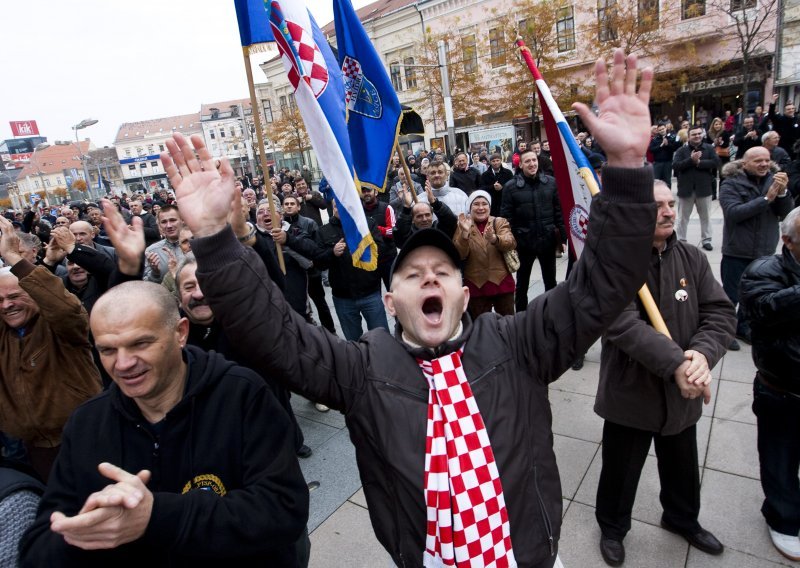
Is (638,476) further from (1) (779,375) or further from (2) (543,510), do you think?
(2) (543,510)

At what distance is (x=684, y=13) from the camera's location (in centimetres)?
2264

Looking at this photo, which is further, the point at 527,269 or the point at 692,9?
the point at 692,9

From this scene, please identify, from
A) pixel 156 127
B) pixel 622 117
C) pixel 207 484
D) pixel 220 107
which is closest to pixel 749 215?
pixel 622 117

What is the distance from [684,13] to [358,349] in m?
28.1

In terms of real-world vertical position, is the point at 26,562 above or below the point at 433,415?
below

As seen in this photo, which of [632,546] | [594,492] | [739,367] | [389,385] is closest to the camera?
[389,385]

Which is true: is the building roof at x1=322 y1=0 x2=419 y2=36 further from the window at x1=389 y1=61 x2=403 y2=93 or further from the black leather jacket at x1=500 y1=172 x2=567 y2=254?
the black leather jacket at x1=500 y1=172 x2=567 y2=254

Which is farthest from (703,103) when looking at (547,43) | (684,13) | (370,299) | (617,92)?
(617,92)

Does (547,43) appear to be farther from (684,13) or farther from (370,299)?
(370,299)

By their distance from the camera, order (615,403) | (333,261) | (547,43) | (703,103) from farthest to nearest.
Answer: (703,103), (547,43), (333,261), (615,403)

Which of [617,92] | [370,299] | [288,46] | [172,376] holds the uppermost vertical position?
[288,46]

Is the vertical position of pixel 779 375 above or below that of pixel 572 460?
above

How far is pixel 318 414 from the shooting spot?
15.4 ft

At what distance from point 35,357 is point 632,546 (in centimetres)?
352
